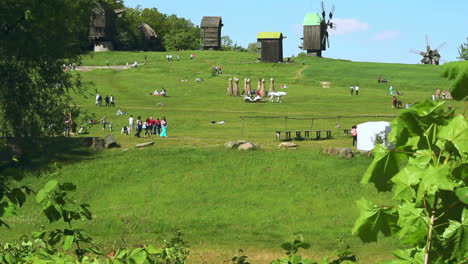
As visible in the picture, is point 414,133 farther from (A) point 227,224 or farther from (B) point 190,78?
(B) point 190,78

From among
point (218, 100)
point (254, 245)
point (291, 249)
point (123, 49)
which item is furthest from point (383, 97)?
point (123, 49)

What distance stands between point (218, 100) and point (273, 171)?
3246cm

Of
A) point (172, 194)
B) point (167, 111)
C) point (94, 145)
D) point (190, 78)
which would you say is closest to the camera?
point (172, 194)

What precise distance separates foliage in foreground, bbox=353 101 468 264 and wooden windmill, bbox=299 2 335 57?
137698 millimetres

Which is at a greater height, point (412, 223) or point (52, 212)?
point (412, 223)

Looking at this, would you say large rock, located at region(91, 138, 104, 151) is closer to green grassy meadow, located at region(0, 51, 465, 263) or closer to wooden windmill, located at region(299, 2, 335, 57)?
green grassy meadow, located at region(0, 51, 465, 263)

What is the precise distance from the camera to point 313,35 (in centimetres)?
14125

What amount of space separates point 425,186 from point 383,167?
614 millimetres

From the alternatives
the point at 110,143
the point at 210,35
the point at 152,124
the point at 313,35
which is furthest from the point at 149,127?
the point at 210,35

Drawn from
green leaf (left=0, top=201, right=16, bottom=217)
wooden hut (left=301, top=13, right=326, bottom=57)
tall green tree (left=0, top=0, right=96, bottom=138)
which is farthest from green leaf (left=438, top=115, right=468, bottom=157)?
wooden hut (left=301, top=13, right=326, bottom=57)

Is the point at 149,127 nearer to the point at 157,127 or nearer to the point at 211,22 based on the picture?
the point at 157,127

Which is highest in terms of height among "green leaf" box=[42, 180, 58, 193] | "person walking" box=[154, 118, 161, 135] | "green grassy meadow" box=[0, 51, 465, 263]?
"green leaf" box=[42, 180, 58, 193]

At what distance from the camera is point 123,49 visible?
14300cm

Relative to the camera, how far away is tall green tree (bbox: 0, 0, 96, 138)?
3797 cm
